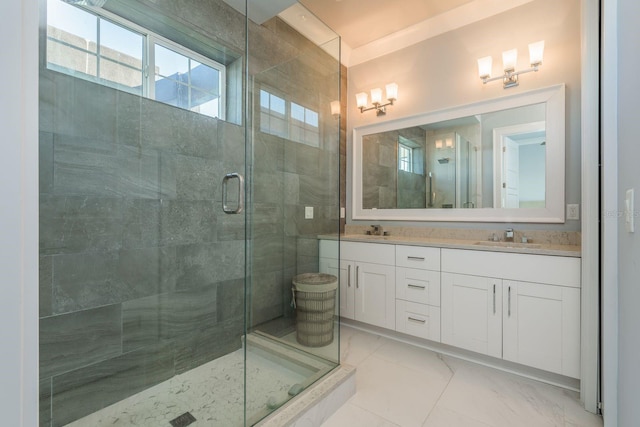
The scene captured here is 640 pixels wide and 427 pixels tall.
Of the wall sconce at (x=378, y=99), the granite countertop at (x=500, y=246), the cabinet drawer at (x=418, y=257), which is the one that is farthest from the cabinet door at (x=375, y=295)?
the wall sconce at (x=378, y=99)

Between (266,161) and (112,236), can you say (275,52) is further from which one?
(112,236)

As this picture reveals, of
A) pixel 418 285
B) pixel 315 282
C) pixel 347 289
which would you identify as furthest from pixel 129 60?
pixel 418 285

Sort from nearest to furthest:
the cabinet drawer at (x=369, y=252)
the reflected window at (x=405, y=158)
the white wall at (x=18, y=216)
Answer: the white wall at (x=18, y=216)
the cabinet drawer at (x=369, y=252)
the reflected window at (x=405, y=158)

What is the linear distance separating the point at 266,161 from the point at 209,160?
15.1 inches

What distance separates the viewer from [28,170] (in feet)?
2.23

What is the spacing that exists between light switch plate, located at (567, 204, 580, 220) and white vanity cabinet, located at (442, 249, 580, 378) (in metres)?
0.53

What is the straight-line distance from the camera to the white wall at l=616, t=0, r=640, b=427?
2.28 feet

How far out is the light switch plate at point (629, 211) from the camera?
0.73 meters

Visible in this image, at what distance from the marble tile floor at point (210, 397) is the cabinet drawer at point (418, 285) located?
0.99m

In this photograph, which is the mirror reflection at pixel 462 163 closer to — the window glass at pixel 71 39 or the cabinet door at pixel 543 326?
the cabinet door at pixel 543 326

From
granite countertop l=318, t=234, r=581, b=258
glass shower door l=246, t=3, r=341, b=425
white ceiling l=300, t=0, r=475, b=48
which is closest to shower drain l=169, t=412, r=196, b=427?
glass shower door l=246, t=3, r=341, b=425

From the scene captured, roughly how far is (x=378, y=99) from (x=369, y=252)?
1605 millimetres

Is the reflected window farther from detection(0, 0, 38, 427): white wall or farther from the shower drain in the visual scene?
detection(0, 0, 38, 427): white wall

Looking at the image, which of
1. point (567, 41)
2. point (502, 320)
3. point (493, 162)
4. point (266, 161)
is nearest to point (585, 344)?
point (502, 320)
